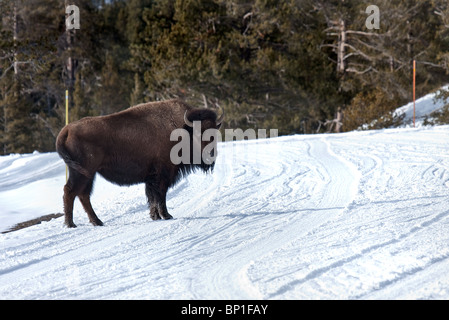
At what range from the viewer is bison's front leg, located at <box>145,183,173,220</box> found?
777 cm

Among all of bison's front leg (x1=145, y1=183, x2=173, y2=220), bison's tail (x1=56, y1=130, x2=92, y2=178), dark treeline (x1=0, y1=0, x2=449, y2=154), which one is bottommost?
bison's front leg (x1=145, y1=183, x2=173, y2=220)

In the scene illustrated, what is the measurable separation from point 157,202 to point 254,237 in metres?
1.74

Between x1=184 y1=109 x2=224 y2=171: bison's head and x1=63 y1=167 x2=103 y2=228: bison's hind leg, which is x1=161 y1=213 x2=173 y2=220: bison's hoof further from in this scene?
x1=63 y1=167 x2=103 y2=228: bison's hind leg

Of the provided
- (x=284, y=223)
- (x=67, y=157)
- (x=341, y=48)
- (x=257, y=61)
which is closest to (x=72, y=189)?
(x=67, y=157)

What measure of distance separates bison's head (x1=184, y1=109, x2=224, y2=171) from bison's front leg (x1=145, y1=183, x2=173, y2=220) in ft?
2.19

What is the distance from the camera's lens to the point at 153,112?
8047 mm

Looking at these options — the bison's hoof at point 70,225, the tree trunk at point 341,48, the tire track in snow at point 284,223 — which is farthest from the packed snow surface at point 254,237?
the tree trunk at point 341,48

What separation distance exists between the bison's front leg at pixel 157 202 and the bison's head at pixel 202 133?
669mm

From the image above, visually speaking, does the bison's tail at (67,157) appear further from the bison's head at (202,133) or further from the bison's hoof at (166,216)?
the bison's head at (202,133)

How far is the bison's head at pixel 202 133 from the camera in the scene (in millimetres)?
8016

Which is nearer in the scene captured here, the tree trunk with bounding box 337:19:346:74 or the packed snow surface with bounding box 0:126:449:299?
the packed snow surface with bounding box 0:126:449:299

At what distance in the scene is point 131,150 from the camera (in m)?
7.71

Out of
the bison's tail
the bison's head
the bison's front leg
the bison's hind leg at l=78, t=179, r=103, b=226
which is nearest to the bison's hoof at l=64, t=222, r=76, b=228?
the bison's hind leg at l=78, t=179, r=103, b=226

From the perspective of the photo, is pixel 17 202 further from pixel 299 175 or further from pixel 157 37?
pixel 157 37
